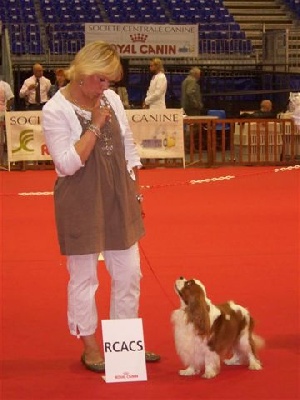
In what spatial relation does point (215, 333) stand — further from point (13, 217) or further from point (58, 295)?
point (13, 217)

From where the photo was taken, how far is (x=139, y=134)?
1448cm

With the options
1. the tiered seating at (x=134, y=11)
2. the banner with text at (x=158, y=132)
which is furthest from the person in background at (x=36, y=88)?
the tiered seating at (x=134, y=11)

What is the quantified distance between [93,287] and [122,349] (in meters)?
0.35

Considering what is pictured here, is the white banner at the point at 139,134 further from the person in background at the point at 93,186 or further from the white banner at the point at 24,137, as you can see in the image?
the person in background at the point at 93,186

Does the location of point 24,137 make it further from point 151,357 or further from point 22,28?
point 151,357

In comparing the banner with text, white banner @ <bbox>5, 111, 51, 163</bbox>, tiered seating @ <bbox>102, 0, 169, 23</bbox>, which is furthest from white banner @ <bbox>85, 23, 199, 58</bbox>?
white banner @ <bbox>5, 111, 51, 163</bbox>

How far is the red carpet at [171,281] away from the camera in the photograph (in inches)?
179

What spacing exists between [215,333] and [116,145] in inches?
41.0

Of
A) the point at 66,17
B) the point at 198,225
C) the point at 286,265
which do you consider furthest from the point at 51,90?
the point at 286,265

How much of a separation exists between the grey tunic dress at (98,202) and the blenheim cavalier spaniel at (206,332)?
42 cm

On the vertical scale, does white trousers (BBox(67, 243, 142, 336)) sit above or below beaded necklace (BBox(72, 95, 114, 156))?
Answer: below

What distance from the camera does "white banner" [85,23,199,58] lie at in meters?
21.1

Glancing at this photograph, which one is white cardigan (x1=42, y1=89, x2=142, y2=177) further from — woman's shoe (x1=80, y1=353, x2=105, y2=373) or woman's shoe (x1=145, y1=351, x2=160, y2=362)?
woman's shoe (x1=145, y1=351, x2=160, y2=362)

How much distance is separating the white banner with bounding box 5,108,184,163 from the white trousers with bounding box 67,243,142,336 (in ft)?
30.9
